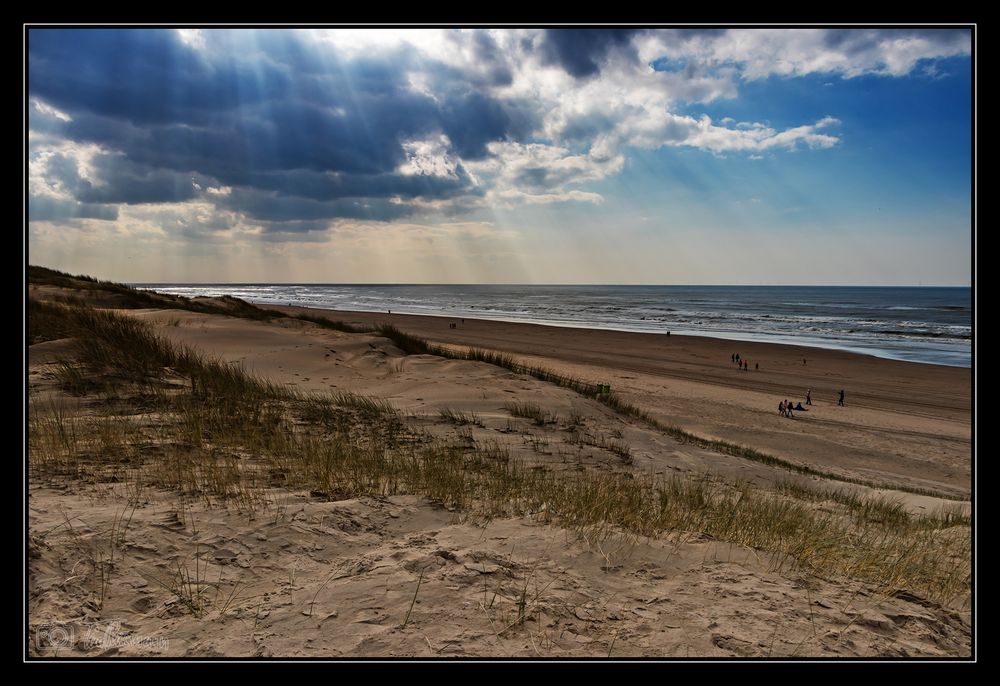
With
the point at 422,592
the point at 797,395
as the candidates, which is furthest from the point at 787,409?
the point at 422,592

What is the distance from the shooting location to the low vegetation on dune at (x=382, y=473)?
3.77 meters

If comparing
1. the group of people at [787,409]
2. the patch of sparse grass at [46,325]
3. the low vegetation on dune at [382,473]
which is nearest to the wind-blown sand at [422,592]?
the low vegetation on dune at [382,473]

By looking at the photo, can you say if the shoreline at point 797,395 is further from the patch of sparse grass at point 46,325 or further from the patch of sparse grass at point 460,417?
the patch of sparse grass at point 46,325

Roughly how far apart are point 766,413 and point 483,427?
12.6 metres

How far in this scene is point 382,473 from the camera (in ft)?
14.8

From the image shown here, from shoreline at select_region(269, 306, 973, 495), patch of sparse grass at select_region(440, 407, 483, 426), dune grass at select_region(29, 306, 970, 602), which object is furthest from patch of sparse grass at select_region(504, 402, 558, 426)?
shoreline at select_region(269, 306, 973, 495)

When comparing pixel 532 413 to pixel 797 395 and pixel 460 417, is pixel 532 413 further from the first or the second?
pixel 797 395

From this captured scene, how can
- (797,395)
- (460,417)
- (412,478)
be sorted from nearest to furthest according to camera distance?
(412,478), (460,417), (797,395)

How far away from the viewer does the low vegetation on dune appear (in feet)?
12.4

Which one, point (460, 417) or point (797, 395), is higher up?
point (460, 417)

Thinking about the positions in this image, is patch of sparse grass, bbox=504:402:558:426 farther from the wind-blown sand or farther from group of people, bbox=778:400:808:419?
group of people, bbox=778:400:808:419

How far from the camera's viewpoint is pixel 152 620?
7.72 feet
